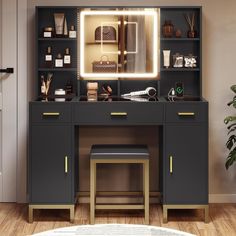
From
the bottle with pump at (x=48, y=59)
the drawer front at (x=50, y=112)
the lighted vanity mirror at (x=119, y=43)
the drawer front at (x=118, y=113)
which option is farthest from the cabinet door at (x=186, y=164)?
the bottle with pump at (x=48, y=59)

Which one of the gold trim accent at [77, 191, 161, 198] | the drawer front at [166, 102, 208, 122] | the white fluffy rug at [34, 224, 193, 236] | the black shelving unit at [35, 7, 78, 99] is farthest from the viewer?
the gold trim accent at [77, 191, 161, 198]

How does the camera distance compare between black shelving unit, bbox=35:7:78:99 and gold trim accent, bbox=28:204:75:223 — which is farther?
black shelving unit, bbox=35:7:78:99

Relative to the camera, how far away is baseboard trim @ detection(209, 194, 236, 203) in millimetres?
5445

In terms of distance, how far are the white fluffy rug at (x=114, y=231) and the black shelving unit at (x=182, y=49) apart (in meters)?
1.18

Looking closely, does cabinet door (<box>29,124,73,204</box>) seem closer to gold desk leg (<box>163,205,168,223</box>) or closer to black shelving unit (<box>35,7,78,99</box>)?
black shelving unit (<box>35,7,78,99</box>)

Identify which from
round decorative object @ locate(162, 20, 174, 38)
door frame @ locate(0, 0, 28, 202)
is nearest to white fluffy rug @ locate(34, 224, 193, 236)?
door frame @ locate(0, 0, 28, 202)

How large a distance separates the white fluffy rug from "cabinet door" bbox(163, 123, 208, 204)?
30 cm

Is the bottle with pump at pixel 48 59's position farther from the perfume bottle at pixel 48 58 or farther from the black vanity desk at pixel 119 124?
the black vanity desk at pixel 119 124

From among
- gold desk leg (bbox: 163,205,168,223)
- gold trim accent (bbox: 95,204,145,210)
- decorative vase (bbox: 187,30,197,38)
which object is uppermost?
decorative vase (bbox: 187,30,197,38)

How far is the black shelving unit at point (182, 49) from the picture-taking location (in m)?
5.21

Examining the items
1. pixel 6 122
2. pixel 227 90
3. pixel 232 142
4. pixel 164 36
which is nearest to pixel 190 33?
pixel 164 36

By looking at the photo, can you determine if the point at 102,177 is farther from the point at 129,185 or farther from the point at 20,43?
the point at 20,43

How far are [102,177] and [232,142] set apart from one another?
3.68 ft

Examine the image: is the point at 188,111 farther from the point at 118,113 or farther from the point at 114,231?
the point at 114,231
